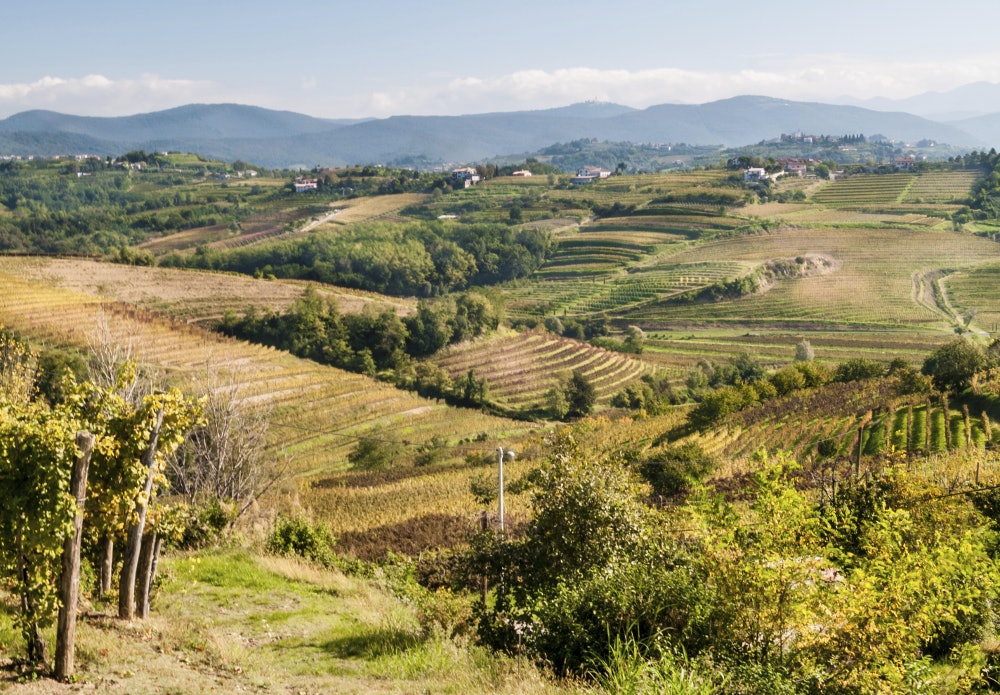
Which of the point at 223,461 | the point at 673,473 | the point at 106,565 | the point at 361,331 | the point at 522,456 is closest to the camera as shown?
the point at 106,565

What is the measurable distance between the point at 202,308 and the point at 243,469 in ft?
147

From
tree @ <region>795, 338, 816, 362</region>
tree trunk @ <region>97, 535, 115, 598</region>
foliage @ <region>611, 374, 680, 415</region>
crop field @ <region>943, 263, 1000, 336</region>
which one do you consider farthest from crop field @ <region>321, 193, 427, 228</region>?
tree trunk @ <region>97, 535, 115, 598</region>

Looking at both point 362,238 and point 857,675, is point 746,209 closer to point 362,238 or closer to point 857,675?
point 362,238

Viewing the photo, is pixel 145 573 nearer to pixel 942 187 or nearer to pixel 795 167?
pixel 942 187

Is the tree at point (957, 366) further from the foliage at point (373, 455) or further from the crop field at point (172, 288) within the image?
the crop field at point (172, 288)

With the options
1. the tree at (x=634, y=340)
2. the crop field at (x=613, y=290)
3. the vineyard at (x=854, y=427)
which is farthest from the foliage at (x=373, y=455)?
the crop field at (x=613, y=290)

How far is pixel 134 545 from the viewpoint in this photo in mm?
9797

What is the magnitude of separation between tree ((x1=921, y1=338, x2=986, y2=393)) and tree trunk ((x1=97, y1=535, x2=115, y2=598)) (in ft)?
141

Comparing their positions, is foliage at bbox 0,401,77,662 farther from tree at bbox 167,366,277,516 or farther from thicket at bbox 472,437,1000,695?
tree at bbox 167,366,277,516

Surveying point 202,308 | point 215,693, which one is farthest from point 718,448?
point 202,308

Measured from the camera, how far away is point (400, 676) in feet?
32.0

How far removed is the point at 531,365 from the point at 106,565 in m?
56.8

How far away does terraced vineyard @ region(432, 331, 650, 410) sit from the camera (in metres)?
61.4

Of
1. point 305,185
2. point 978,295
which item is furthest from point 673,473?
point 305,185
